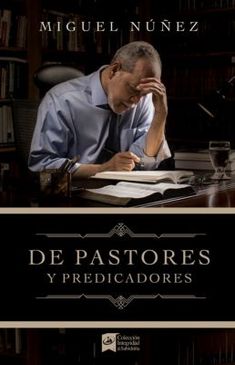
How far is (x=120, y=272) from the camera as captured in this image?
1749 millimetres

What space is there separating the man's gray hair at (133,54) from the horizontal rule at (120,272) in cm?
43

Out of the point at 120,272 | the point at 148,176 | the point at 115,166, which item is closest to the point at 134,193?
the point at 148,176

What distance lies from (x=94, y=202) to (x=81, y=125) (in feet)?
1.73

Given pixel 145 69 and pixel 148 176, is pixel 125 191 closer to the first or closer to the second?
pixel 148 176

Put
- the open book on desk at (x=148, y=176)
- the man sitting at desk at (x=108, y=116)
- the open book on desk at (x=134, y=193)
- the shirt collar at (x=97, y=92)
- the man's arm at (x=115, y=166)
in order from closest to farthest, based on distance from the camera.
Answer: the open book on desk at (x=134, y=193) < the open book on desk at (x=148, y=176) < the man's arm at (x=115, y=166) < the man sitting at desk at (x=108, y=116) < the shirt collar at (x=97, y=92)

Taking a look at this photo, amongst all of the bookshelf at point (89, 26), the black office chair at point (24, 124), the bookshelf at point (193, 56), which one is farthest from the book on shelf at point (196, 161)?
the black office chair at point (24, 124)

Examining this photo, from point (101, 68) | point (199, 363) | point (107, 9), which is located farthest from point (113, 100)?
point (199, 363)

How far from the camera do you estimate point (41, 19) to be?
1928mm

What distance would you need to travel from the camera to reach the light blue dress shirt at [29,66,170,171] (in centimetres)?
184

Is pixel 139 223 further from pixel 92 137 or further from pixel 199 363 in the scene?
pixel 199 363

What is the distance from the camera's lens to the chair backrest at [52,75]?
77.9 inches

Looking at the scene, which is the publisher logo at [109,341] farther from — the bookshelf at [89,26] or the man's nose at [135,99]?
the bookshelf at [89,26]

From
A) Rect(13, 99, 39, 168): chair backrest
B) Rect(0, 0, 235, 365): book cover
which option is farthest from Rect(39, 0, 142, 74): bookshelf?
Rect(13, 99, 39, 168): chair backrest

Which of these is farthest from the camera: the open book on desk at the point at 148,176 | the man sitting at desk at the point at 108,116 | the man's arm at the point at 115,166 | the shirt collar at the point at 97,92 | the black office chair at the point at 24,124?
the black office chair at the point at 24,124
